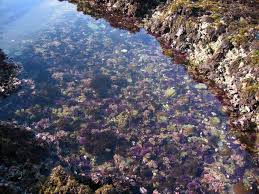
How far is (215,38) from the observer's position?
87.4 feet

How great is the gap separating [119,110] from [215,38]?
10.4 meters

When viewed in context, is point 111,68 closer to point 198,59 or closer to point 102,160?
point 198,59

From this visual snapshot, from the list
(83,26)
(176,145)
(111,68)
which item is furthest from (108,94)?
(83,26)

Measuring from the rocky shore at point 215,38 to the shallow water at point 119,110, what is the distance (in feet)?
3.59

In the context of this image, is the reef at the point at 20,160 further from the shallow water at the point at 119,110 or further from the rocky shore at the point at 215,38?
the rocky shore at the point at 215,38

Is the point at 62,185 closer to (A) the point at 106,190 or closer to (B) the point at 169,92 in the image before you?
(A) the point at 106,190

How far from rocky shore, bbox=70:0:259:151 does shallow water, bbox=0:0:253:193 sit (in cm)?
109

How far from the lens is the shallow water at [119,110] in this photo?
17750 mm

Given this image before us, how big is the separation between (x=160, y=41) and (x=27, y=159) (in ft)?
58.7

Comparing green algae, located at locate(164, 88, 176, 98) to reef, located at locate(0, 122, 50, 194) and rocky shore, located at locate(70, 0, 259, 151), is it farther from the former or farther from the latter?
reef, located at locate(0, 122, 50, 194)

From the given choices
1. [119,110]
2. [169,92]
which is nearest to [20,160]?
[119,110]

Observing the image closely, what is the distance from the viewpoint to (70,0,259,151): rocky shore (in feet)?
72.3

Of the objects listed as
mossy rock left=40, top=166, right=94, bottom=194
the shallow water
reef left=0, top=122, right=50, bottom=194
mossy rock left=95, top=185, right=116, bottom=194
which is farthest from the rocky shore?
reef left=0, top=122, right=50, bottom=194

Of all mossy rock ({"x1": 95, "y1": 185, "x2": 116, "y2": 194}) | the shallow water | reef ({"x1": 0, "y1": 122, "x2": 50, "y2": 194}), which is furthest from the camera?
the shallow water
